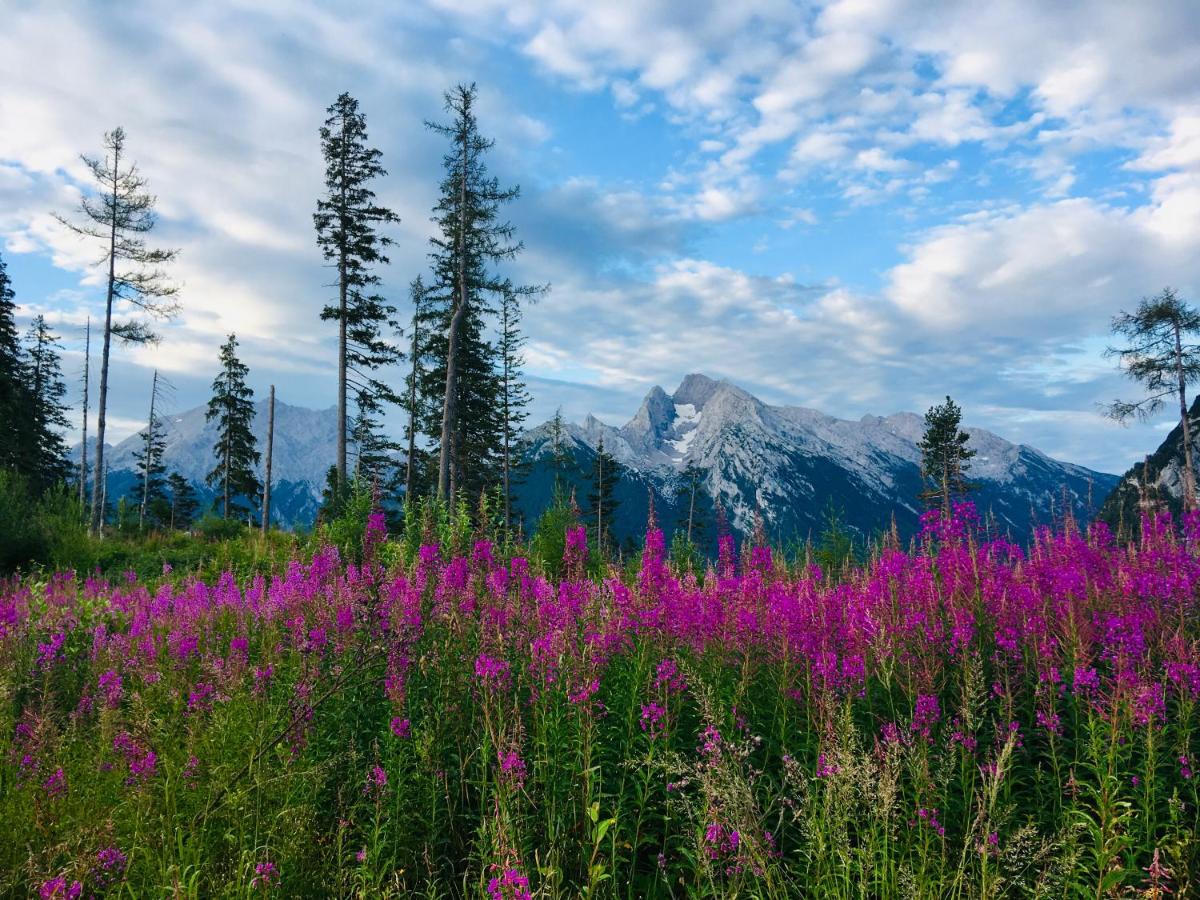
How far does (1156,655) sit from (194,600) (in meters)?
10.9

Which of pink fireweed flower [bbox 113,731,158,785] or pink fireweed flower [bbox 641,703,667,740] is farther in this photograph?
pink fireweed flower [bbox 113,731,158,785]

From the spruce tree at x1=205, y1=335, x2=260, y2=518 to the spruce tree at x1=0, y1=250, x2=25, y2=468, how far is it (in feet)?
36.3

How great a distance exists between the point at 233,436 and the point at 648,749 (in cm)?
5297

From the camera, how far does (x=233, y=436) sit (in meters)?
48.8

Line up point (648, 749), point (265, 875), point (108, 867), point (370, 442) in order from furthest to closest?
point (370, 442), point (648, 749), point (108, 867), point (265, 875)

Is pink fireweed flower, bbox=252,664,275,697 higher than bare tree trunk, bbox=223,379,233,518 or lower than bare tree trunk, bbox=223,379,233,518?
lower

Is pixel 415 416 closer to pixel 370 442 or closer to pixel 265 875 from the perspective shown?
pixel 370 442

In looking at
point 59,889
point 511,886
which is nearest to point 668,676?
point 511,886

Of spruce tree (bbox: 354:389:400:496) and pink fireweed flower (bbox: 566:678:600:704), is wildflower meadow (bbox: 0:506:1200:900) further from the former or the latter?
spruce tree (bbox: 354:389:400:496)

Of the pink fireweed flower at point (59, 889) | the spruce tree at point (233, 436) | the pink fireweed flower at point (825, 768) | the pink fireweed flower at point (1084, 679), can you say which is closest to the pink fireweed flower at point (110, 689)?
the pink fireweed flower at point (59, 889)

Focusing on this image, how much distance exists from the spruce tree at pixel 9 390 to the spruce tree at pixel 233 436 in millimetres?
11070

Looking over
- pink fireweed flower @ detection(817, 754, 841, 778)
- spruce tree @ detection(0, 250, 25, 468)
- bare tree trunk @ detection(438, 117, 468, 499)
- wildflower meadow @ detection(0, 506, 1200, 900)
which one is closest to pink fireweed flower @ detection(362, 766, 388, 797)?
wildflower meadow @ detection(0, 506, 1200, 900)

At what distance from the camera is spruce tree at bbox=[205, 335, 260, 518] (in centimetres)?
4750

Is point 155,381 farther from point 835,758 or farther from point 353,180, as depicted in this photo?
point 835,758
